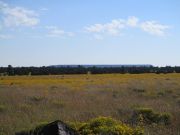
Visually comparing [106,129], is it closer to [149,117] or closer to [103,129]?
[103,129]

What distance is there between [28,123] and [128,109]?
4476 millimetres

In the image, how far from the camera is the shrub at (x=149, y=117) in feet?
40.6

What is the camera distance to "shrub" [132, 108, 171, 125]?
1238 cm

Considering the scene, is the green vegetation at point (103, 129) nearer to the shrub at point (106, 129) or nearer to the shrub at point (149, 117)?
the shrub at point (106, 129)

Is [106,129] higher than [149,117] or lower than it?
higher

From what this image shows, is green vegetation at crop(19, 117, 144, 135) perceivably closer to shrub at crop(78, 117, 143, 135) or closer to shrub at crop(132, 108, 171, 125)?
shrub at crop(78, 117, 143, 135)

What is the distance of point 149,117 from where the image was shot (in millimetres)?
13328

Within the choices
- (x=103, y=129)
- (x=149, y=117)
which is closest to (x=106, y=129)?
(x=103, y=129)

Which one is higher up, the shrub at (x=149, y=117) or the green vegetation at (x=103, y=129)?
the green vegetation at (x=103, y=129)

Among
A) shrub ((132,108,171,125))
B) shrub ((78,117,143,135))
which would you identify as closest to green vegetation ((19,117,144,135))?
shrub ((78,117,143,135))

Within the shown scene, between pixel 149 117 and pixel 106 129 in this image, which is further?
pixel 149 117

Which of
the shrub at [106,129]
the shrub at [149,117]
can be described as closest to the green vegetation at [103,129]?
the shrub at [106,129]

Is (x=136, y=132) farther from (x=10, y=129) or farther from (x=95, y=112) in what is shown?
(x=95, y=112)

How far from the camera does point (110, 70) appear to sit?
10656 cm
